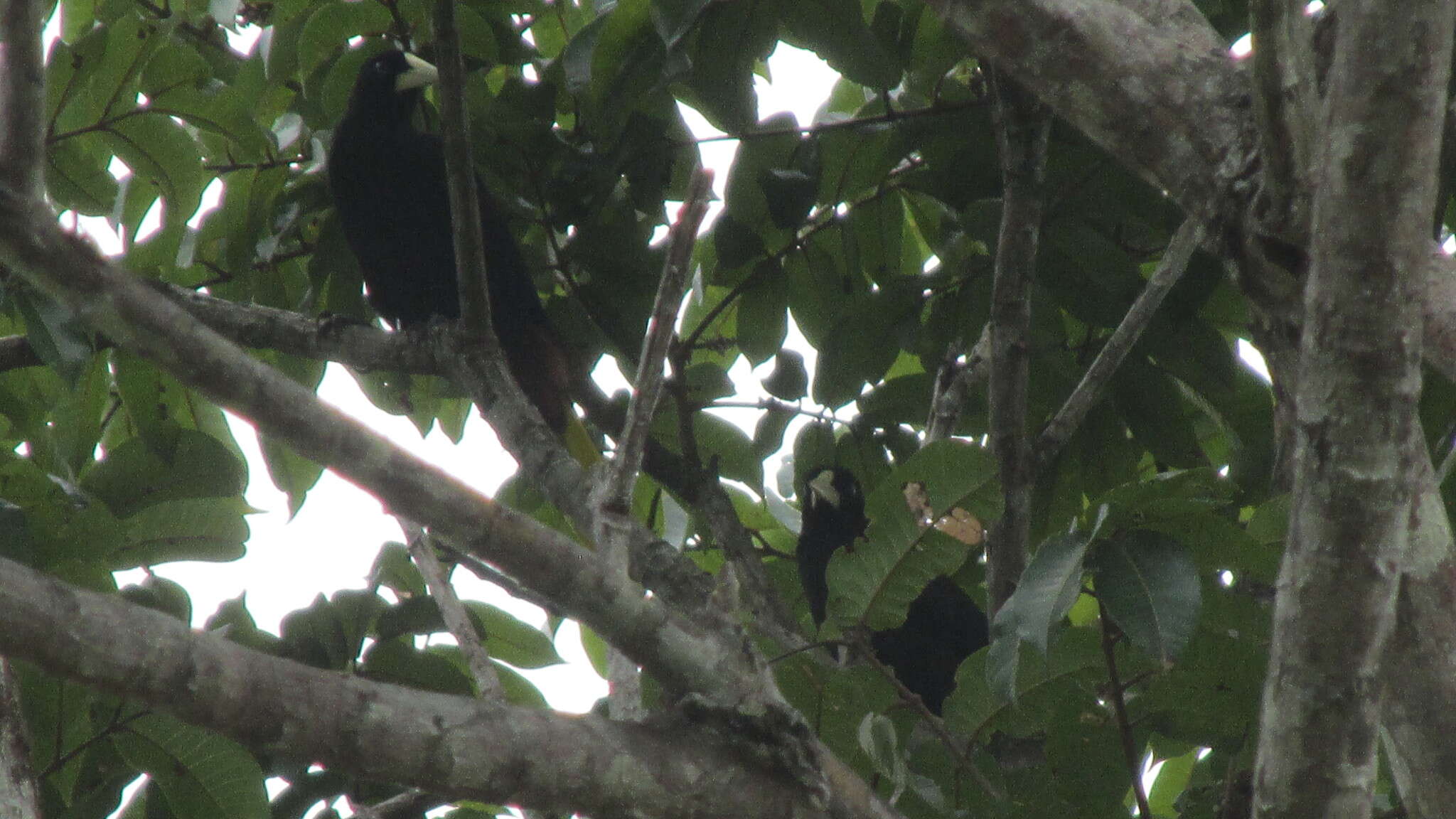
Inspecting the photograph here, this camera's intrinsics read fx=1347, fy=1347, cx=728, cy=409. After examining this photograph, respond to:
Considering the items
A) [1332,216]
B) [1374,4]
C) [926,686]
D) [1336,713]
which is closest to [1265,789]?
[1336,713]

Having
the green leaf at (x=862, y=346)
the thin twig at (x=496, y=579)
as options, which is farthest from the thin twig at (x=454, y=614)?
the green leaf at (x=862, y=346)

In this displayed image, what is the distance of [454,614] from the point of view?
7.49 feet

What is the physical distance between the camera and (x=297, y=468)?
9.52ft

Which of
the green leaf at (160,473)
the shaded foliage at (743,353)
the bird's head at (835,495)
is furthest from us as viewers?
the bird's head at (835,495)

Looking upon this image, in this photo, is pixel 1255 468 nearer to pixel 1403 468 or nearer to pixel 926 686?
pixel 1403 468

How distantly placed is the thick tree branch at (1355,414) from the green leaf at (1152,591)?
0.33m

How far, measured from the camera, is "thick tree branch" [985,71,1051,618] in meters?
2.31

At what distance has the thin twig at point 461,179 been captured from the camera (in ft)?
6.57

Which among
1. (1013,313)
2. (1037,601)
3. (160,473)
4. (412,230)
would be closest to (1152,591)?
(1037,601)

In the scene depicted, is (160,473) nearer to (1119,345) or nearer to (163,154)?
A: (163,154)

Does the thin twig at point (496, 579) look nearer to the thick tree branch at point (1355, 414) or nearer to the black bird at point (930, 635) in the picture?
the thick tree branch at point (1355, 414)

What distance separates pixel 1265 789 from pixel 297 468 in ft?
7.10

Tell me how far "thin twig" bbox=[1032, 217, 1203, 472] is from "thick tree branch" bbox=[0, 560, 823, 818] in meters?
1.17

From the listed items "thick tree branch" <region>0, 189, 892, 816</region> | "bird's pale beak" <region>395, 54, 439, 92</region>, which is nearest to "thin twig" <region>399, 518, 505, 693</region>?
"thick tree branch" <region>0, 189, 892, 816</region>
